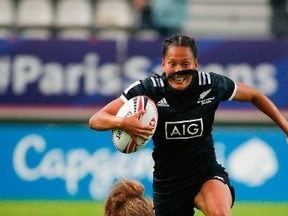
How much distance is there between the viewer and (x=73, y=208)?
12414 mm

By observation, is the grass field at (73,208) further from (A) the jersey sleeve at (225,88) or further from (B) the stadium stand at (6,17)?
(A) the jersey sleeve at (225,88)

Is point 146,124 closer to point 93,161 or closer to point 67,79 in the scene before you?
point 93,161

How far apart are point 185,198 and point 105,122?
0.87m

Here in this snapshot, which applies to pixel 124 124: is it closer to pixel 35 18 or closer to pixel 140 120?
pixel 140 120

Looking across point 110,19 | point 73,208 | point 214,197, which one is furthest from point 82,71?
point 214,197

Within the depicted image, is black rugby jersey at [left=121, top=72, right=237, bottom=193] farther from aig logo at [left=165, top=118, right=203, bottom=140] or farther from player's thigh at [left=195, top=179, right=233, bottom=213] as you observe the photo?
player's thigh at [left=195, top=179, right=233, bottom=213]

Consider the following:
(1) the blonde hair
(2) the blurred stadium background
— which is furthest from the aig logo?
(2) the blurred stadium background

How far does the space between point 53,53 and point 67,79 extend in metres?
0.44

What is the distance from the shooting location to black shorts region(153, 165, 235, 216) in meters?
6.84

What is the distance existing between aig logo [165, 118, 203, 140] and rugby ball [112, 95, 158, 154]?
0.31 m

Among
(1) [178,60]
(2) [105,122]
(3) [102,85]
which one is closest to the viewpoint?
(2) [105,122]

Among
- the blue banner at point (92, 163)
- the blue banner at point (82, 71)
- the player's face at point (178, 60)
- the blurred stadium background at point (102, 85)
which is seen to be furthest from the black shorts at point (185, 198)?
the blue banner at point (82, 71)

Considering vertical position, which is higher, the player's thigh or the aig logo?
the aig logo

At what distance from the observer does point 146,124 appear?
6.39m
